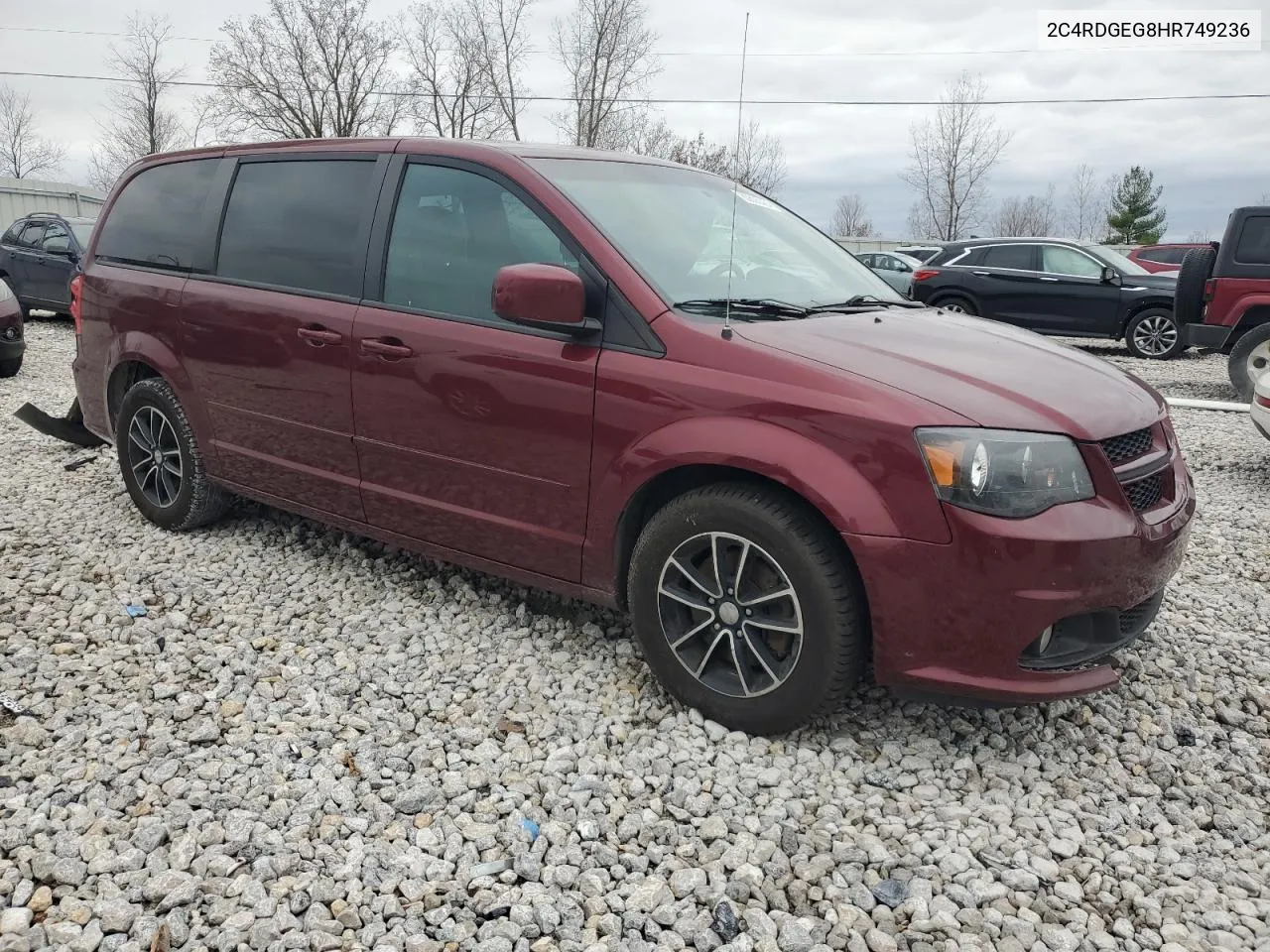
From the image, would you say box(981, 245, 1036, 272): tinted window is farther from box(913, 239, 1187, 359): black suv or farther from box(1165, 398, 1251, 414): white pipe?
box(1165, 398, 1251, 414): white pipe

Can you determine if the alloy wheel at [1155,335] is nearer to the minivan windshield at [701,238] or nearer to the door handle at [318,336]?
the minivan windshield at [701,238]

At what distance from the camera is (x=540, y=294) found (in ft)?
9.86

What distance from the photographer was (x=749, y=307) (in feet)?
10.6

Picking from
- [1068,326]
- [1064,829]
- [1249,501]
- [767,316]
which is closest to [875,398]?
[767,316]

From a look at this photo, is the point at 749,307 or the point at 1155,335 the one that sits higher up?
the point at 749,307

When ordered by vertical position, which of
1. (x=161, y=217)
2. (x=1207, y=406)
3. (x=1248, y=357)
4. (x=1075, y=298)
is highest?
(x=161, y=217)

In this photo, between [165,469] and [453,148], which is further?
[165,469]

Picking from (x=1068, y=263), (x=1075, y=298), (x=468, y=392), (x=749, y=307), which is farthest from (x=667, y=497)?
(x=1068, y=263)

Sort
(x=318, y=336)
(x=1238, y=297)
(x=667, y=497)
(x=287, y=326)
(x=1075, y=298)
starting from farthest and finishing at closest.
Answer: (x=1075, y=298) < (x=1238, y=297) < (x=287, y=326) < (x=318, y=336) < (x=667, y=497)

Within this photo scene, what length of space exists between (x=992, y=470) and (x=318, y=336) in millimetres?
2587

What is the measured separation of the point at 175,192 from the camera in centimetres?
470

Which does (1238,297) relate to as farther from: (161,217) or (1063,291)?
(161,217)

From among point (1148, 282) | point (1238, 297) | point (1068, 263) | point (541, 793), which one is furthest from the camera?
point (1068, 263)

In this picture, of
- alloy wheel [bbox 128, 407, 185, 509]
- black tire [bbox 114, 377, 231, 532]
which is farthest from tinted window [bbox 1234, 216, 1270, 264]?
alloy wheel [bbox 128, 407, 185, 509]
